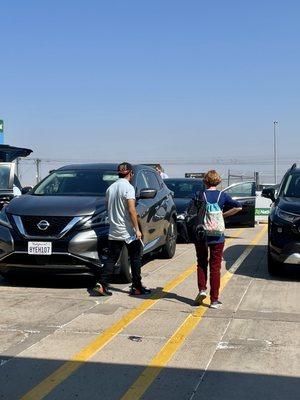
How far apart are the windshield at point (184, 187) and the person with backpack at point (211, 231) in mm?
7355

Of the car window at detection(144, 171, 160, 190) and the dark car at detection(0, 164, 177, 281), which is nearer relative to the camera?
the dark car at detection(0, 164, 177, 281)

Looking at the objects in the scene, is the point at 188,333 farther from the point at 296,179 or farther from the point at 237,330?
the point at 296,179

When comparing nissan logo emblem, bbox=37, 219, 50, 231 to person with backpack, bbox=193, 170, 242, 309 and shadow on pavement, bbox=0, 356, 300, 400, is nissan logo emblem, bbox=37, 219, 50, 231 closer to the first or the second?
person with backpack, bbox=193, 170, 242, 309

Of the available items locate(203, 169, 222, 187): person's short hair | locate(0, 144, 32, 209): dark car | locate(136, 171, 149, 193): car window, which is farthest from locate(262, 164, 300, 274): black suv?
locate(0, 144, 32, 209): dark car

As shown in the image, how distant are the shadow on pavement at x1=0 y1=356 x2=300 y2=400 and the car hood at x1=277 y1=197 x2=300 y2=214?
13.4 feet

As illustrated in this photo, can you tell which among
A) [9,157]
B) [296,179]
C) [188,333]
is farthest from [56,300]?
[9,157]

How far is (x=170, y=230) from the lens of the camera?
1074 centimetres

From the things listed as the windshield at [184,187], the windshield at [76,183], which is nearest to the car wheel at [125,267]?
the windshield at [76,183]

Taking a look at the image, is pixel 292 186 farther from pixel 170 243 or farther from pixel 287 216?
pixel 170 243

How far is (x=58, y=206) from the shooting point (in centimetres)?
778

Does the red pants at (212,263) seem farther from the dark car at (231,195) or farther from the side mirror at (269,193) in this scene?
the dark car at (231,195)

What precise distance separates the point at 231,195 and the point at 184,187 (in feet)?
11.9

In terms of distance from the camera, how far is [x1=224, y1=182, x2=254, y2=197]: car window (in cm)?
1780

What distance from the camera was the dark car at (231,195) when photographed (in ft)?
44.3
